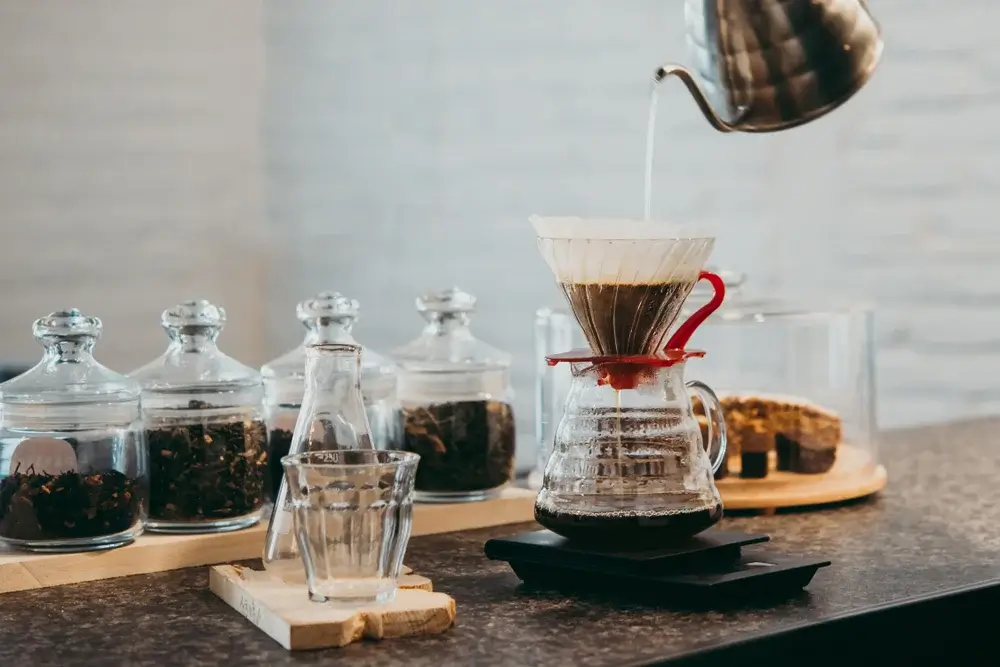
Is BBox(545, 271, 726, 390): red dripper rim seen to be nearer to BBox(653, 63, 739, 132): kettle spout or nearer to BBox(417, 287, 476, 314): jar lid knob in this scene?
BBox(653, 63, 739, 132): kettle spout

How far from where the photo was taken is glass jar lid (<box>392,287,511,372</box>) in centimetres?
138

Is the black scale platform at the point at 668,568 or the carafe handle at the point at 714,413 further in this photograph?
the carafe handle at the point at 714,413

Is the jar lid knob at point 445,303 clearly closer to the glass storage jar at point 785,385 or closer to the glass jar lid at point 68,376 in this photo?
the glass storage jar at point 785,385

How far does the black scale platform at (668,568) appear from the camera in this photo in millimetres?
965

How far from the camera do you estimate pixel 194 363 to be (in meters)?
1.21

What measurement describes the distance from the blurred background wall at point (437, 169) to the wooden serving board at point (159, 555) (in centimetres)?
116

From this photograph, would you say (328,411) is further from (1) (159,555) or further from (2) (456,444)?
(2) (456,444)

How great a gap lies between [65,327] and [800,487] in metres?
0.75

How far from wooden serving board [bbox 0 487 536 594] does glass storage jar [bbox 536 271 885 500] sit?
0.21m

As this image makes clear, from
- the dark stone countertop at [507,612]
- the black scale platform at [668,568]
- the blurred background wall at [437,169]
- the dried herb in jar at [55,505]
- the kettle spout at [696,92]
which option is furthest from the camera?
the blurred background wall at [437,169]

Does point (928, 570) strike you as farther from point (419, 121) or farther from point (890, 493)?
point (419, 121)

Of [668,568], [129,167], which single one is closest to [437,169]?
[129,167]

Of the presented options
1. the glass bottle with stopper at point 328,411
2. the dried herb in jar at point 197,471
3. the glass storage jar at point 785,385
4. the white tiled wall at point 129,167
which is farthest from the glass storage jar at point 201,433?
the white tiled wall at point 129,167

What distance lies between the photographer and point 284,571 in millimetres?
1003
